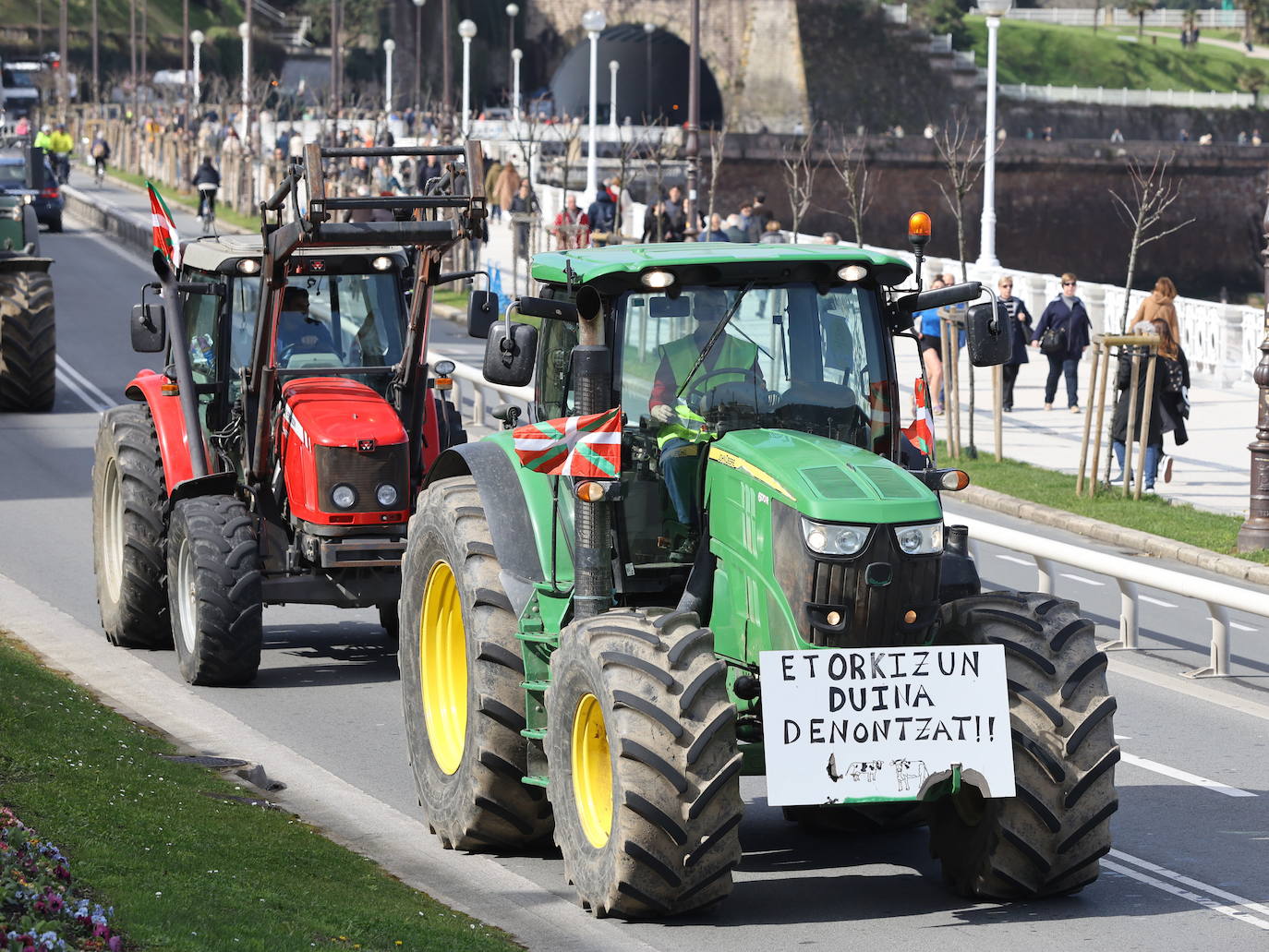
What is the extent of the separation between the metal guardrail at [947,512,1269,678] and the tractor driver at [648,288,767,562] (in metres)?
4.57

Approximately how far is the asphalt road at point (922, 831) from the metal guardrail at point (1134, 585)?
0.25 meters

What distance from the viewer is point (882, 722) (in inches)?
337

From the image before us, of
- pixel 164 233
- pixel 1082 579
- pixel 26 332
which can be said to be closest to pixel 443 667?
pixel 164 233

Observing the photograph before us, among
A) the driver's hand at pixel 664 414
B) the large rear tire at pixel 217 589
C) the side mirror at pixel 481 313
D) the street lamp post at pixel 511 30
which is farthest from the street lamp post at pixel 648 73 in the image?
the driver's hand at pixel 664 414

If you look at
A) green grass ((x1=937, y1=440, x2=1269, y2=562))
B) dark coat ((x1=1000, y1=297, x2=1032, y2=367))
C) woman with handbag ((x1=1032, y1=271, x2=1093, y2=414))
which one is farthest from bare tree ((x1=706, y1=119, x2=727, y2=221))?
green grass ((x1=937, y1=440, x2=1269, y2=562))

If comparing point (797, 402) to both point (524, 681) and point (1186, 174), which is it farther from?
point (1186, 174)

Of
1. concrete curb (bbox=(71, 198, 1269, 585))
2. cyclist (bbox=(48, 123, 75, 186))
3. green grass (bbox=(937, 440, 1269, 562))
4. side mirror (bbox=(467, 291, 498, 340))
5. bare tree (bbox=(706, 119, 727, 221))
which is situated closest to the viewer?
side mirror (bbox=(467, 291, 498, 340))

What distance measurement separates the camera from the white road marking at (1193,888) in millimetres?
9203

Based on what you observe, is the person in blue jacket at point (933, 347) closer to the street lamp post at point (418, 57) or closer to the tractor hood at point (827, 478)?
the tractor hood at point (827, 478)

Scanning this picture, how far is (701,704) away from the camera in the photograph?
8391mm

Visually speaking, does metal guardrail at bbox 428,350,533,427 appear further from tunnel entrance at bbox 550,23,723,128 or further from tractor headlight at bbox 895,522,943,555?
tunnel entrance at bbox 550,23,723,128

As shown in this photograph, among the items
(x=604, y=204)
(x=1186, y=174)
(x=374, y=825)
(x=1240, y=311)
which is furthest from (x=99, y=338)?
(x=1186, y=174)

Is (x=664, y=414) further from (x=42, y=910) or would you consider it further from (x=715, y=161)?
(x=715, y=161)

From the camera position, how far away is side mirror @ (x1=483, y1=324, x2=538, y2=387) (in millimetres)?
9672
